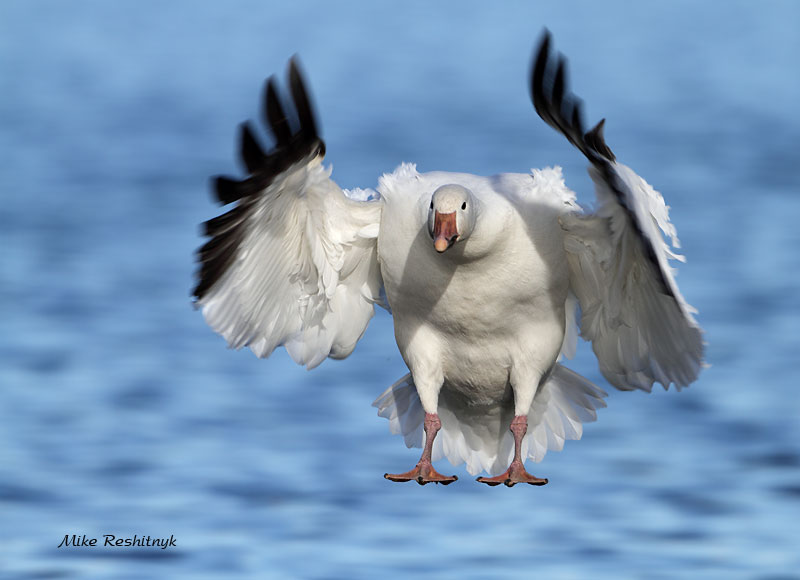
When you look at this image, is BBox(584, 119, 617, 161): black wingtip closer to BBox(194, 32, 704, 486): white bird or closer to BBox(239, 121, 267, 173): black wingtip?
BBox(194, 32, 704, 486): white bird

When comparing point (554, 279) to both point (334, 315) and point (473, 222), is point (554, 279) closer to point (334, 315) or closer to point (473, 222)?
point (473, 222)

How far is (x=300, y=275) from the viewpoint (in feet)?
32.4

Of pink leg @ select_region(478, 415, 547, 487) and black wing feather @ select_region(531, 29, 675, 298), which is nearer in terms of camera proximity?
black wing feather @ select_region(531, 29, 675, 298)

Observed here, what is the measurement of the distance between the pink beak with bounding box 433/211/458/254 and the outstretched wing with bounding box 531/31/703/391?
77cm

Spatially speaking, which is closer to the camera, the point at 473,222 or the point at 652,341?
the point at 473,222

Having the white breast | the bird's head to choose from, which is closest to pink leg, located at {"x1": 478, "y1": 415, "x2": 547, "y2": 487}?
the white breast

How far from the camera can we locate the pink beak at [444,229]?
8.87m

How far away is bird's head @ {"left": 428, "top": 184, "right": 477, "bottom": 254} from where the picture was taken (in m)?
8.89

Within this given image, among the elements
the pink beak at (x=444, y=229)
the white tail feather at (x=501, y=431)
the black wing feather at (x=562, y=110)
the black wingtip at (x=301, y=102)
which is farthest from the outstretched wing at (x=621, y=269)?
the black wingtip at (x=301, y=102)

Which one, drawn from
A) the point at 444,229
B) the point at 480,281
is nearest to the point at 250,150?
the point at 444,229

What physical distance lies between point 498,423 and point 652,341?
1.37 m

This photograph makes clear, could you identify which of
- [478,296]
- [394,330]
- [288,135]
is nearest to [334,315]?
[394,330]

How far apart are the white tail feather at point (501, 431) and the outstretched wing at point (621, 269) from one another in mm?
630

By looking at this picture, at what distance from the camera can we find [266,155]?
8.77 meters
